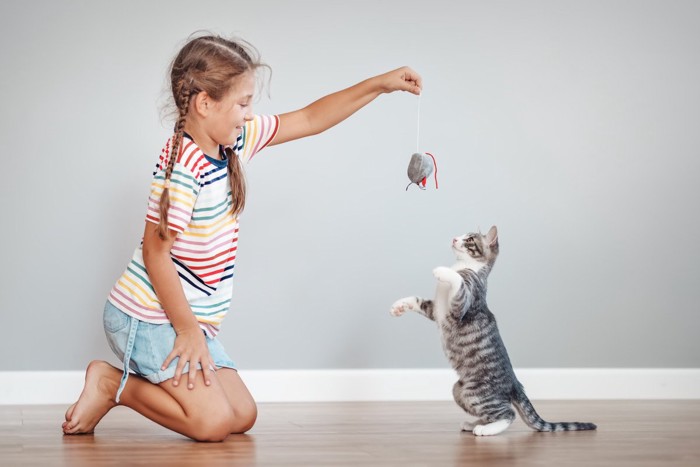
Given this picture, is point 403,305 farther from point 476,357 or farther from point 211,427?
point 211,427

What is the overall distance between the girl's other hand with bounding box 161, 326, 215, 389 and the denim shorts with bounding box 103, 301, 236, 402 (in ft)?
0.05

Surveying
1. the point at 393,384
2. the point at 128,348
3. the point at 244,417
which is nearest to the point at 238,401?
the point at 244,417

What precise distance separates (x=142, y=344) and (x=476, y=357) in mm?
727

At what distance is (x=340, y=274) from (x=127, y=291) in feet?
3.15

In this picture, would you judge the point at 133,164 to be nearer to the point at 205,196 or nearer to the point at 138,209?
the point at 138,209

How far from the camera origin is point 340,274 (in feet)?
9.27

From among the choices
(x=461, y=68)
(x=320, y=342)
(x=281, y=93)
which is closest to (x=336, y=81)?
(x=281, y=93)

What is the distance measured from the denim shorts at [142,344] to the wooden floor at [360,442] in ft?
0.44

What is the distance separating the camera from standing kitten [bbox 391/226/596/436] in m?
1.98

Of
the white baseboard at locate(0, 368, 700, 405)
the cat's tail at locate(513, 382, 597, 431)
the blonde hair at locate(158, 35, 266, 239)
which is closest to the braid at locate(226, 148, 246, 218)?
the blonde hair at locate(158, 35, 266, 239)

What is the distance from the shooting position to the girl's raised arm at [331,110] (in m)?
2.23

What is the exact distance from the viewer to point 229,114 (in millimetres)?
1988

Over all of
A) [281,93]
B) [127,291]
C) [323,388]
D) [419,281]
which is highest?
[281,93]

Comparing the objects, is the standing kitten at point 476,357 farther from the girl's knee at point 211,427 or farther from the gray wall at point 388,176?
the gray wall at point 388,176
